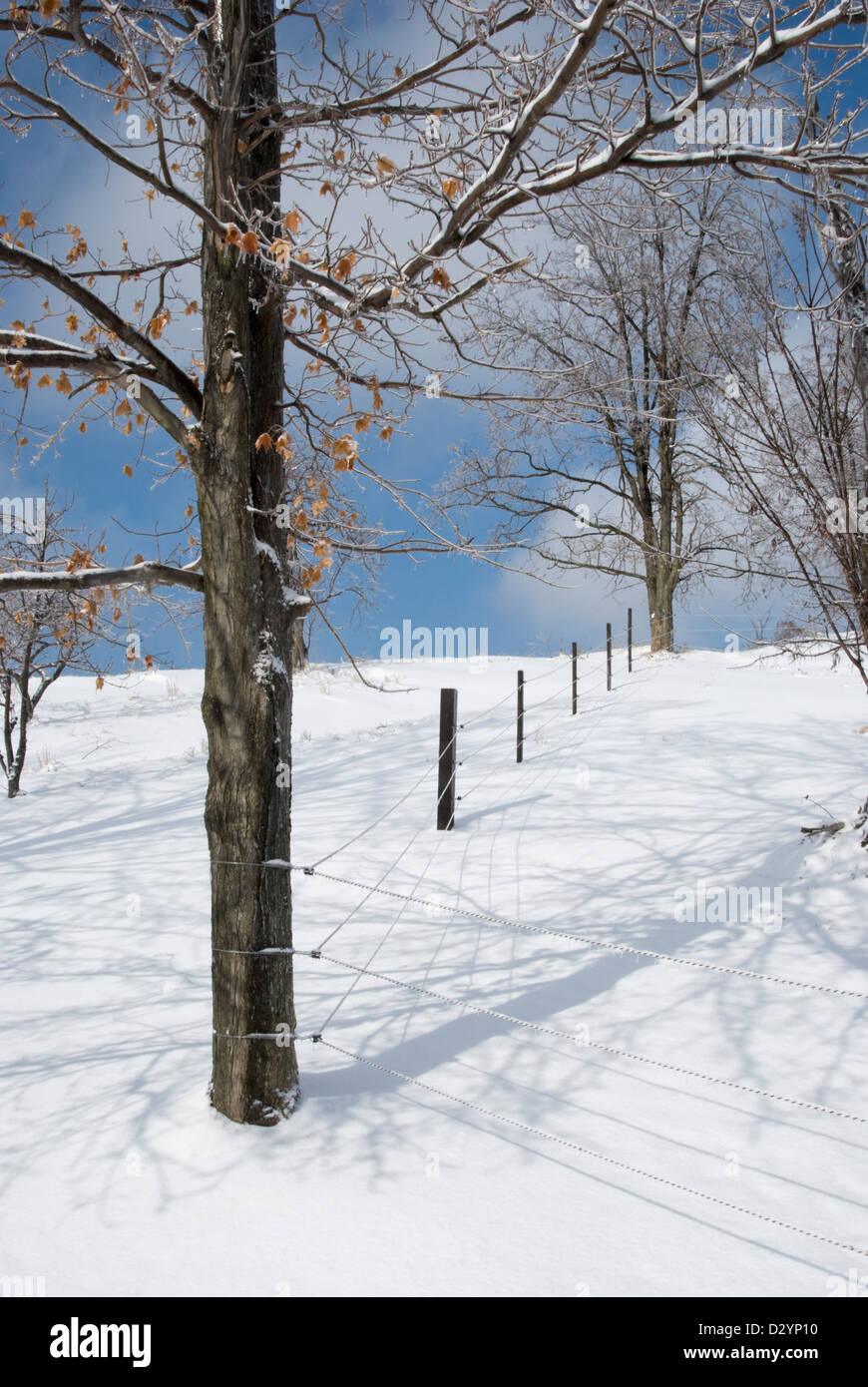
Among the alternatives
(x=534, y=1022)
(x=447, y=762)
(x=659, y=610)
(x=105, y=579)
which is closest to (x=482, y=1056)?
(x=534, y=1022)

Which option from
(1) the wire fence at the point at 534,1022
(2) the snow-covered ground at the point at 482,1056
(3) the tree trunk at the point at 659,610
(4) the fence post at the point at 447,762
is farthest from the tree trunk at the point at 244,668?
(3) the tree trunk at the point at 659,610

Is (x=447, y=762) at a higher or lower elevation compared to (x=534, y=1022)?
higher

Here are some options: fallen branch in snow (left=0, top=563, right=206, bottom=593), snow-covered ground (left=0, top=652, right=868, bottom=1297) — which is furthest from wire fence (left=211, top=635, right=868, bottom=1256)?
fallen branch in snow (left=0, top=563, right=206, bottom=593)

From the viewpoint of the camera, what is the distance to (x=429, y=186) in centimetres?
336

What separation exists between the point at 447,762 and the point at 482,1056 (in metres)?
3.78

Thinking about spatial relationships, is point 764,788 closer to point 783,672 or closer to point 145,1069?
point 145,1069

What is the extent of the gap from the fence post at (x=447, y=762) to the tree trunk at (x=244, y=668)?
3935 mm

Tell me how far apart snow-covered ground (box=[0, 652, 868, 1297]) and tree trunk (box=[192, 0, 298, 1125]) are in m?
0.40

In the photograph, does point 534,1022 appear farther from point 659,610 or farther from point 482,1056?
point 659,610

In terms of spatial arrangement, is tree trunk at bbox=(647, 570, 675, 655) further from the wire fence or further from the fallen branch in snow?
the fallen branch in snow

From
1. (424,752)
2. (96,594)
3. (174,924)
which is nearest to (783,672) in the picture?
(424,752)

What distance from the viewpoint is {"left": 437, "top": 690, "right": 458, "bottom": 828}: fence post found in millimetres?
7637

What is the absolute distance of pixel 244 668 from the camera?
11.8 feet

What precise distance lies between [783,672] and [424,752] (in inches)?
372
